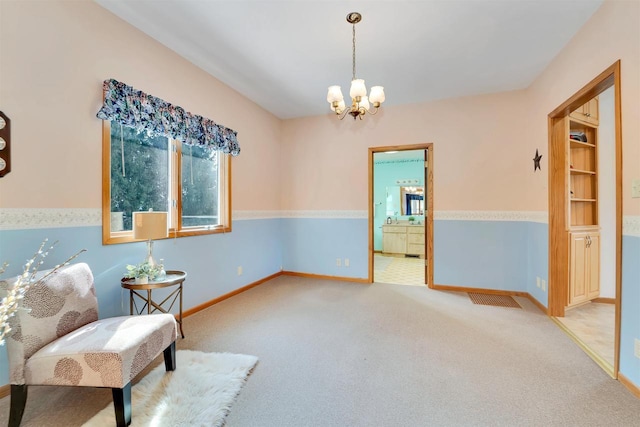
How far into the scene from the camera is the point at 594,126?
3.30 meters

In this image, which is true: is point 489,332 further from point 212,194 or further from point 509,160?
point 212,194

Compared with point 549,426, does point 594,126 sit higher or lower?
higher

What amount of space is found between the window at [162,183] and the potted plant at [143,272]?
0.29 metres

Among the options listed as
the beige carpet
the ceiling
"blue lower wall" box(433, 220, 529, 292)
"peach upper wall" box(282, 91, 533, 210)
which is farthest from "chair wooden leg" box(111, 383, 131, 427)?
"blue lower wall" box(433, 220, 529, 292)

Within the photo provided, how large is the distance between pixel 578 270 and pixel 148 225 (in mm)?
4338

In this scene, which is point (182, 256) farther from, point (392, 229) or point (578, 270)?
point (392, 229)

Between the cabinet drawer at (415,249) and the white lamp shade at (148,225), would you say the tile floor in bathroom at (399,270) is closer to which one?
the cabinet drawer at (415,249)

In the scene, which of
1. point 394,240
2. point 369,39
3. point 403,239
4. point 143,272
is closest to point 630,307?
point 369,39

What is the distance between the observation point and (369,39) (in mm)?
2604

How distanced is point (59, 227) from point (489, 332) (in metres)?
3.63

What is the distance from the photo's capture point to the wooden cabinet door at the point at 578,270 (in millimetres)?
3023

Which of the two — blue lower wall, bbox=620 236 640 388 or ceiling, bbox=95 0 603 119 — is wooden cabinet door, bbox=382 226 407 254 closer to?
ceiling, bbox=95 0 603 119

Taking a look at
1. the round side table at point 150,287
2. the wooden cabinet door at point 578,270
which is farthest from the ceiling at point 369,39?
the round side table at point 150,287

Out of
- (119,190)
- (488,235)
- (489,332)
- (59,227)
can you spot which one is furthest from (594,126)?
(59,227)
